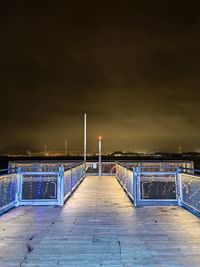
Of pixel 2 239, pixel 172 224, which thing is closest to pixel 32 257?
pixel 2 239

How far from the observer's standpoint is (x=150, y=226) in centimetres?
612

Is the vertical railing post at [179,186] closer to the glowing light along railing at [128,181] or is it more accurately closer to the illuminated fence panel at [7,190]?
the glowing light along railing at [128,181]

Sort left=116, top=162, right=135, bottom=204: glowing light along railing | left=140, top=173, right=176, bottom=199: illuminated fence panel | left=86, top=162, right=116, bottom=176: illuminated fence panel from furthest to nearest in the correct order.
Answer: left=86, top=162, right=116, bottom=176: illuminated fence panel → left=140, top=173, right=176, bottom=199: illuminated fence panel → left=116, top=162, right=135, bottom=204: glowing light along railing

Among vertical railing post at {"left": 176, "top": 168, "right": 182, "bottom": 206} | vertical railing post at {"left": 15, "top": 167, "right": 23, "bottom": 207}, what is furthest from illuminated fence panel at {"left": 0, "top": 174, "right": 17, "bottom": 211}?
vertical railing post at {"left": 176, "top": 168, "right": 182, "bottom": 206}

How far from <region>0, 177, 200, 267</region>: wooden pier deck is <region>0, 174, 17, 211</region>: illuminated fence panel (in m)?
0.31

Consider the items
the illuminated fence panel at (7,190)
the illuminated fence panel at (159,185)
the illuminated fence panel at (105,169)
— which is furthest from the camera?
the illuminated fence panel at (105,169)

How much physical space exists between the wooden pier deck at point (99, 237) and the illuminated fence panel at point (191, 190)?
1.03 ft

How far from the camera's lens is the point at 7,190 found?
7734mm

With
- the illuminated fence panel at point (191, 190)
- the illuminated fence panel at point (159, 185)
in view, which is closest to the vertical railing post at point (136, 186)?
the illuminated fence panel at point (191, 190)

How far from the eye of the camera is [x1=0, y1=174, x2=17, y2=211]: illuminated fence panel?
7364 mm

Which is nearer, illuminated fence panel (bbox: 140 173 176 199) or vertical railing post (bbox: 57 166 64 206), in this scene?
vertical railing post (bbox: 57 166 64 206)

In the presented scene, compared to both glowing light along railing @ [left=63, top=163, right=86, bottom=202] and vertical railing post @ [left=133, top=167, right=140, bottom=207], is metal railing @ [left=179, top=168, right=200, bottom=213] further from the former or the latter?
glowing light along railing @ [left=63, top=163, right=86, bottom=202]

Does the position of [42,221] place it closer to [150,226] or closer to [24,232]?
[24,232]

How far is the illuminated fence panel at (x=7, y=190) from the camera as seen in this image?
24.2 ft
